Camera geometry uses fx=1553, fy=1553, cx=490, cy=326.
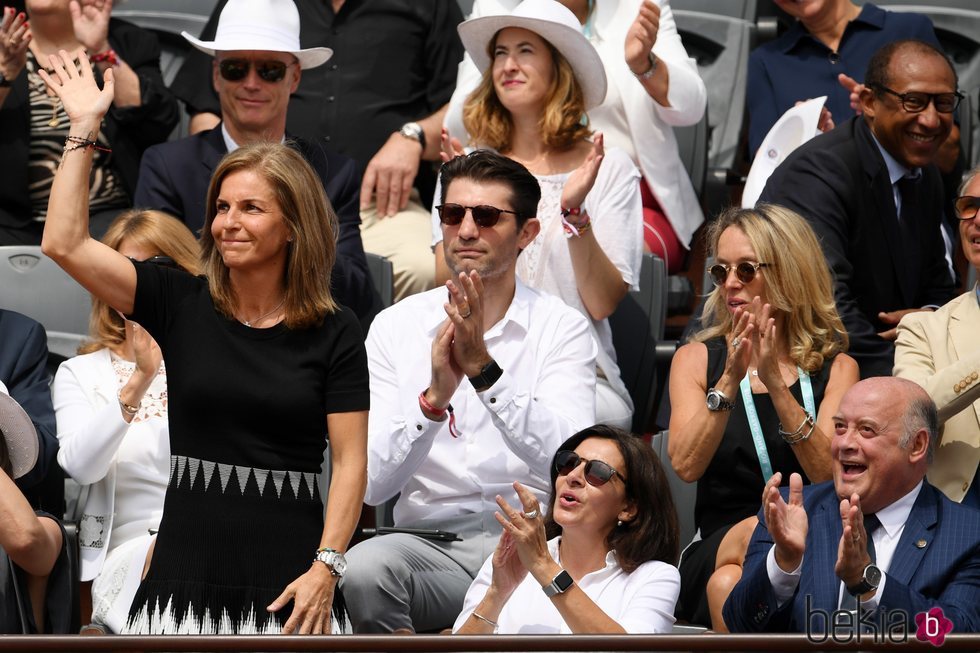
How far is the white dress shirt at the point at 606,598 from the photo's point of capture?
140 inches

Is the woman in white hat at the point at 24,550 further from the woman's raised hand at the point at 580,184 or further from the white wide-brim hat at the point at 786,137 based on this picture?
the white wide-brim hat at the point at 786,137

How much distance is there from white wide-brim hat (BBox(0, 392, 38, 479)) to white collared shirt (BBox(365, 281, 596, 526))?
85 cm

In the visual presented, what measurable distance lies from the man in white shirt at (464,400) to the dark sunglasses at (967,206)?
1100mm

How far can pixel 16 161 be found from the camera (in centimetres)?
548

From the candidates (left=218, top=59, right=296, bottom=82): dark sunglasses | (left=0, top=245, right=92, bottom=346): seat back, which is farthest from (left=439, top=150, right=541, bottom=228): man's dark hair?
(left=0, top=245, right=92, bottom=346): seat back

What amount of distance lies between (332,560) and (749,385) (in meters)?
1.51

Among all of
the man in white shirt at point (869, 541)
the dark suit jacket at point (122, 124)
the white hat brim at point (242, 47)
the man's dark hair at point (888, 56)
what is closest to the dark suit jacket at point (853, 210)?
the man's dark hair at point (888, 56)

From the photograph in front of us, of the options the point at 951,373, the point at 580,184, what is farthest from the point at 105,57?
the point at 951,373

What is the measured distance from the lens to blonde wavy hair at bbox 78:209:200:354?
4441 millimetres

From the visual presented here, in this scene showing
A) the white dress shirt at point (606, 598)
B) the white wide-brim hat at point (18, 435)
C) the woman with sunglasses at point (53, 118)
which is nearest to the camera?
the white dress shirt at point (606, 598)

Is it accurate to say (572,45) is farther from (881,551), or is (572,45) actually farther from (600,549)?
(881,551)

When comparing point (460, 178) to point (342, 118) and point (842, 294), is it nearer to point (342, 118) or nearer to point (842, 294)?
point (842, 294)

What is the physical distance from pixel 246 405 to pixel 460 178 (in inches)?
56.8

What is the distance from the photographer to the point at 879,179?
501 cm
